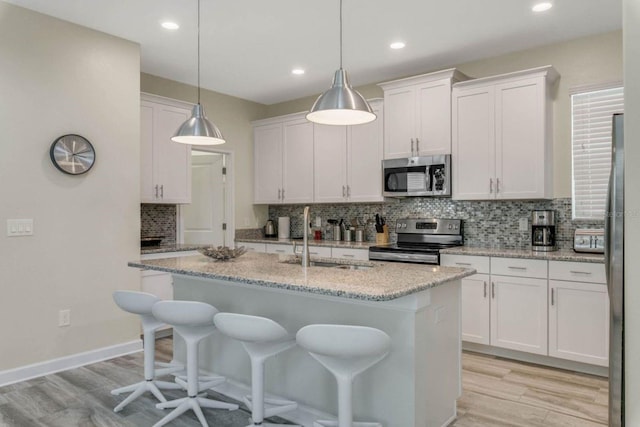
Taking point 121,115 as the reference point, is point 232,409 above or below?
below

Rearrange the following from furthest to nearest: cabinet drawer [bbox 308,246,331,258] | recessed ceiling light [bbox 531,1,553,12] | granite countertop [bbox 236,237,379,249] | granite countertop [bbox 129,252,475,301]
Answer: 1. cabinet drawer [bbox 308,246,331,258]
2. granite countertop [bbox 236,237,379,249]
3. recessed ceiling light [bbox 531,1,553,12]
4. granite countertop [bbox 129,252,475,301]

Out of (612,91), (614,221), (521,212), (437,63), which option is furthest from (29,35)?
(612,91)

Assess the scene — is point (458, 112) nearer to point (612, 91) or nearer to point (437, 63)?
point (437, 63)

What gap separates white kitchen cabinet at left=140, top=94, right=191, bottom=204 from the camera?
179 inches

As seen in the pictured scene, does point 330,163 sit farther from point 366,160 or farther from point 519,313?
point 519,313

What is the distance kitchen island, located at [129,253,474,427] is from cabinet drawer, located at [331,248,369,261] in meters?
1.68

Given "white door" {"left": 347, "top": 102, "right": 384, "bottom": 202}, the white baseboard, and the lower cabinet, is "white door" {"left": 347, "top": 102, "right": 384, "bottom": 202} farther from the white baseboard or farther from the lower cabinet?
the white baseboard

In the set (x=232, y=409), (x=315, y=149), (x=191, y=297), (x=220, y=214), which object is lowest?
(x=232, y=409)

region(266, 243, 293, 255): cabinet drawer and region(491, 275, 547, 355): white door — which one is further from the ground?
region(266, 243, 293, 255): cabinet drawer

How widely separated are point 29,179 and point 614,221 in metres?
3.76

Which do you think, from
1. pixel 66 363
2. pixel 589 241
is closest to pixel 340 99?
pixel 589 241

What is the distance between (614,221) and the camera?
1.43 metres

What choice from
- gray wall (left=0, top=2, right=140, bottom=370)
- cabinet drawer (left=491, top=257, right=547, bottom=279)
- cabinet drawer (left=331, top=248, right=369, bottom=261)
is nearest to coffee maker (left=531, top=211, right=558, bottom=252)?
cabinet drawer (left=491, top=257, right=547, bottom=279)

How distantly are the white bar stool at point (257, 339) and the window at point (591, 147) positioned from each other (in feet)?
10.1
